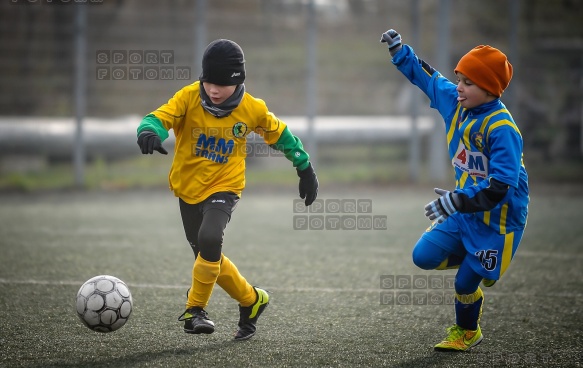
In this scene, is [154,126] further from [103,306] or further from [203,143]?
[103,306]

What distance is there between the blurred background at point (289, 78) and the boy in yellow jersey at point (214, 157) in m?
8.42

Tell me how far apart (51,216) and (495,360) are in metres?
7.08

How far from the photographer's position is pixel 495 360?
4.34 meters

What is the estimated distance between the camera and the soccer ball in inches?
178

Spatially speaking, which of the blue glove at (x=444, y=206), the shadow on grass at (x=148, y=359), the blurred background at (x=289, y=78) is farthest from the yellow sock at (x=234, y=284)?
the blurred background at (x=289, y=78)

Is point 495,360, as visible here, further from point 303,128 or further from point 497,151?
point 303,128

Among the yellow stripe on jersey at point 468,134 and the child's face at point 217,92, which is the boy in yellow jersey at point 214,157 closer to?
the child's face at point 217,92

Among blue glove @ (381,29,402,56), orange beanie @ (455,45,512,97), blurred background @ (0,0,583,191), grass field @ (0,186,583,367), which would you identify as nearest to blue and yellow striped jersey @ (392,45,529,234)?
orange beanie @ (455,45,512,97)

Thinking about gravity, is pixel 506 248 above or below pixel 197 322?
above

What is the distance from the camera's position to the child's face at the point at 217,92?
4.65 meters

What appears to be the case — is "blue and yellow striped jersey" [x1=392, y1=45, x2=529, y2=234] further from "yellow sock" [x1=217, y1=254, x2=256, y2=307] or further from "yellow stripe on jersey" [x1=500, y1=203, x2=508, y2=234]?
"yellow sock" [x1=217, y1=254, x2=256, y2=307]

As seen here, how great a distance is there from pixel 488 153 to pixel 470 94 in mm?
333

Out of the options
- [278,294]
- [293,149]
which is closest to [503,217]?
[293,149]

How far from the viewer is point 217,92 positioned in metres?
4.65
